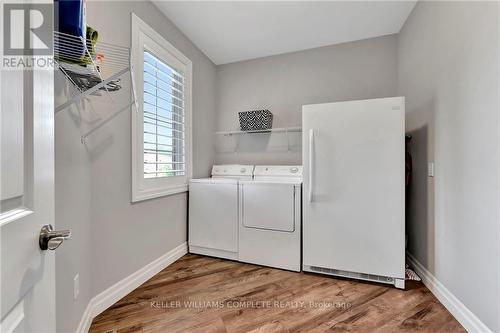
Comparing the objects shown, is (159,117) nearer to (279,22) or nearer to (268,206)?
(268,206)

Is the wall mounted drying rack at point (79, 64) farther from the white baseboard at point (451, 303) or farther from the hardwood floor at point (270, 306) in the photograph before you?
the white baseboard at point (451, 303)

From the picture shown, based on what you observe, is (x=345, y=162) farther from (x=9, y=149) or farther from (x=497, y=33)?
(x=9, y=149)

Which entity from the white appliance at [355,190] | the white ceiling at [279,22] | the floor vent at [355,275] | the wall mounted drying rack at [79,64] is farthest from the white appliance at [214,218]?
the white ceiling at [279,22]

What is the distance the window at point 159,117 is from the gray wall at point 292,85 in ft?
2.44

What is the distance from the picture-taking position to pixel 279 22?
237 cm

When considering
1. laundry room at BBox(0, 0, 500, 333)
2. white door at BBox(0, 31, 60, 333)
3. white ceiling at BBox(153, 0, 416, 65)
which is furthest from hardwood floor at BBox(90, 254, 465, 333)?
white ceiling at BBox(153, 0, 416, 65)

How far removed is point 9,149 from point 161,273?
6.52 feet

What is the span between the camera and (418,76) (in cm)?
209

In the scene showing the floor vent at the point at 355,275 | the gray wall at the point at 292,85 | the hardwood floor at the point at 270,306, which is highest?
the gray wall at the point at 292,85

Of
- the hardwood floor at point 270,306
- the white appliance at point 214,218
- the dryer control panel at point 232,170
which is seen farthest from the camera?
the dryer control panel at point 232,170

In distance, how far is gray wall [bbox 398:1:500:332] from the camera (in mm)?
1236

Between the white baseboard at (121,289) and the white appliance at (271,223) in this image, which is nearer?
the white baseboard at (121,289)

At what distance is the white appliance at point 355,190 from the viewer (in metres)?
1.87

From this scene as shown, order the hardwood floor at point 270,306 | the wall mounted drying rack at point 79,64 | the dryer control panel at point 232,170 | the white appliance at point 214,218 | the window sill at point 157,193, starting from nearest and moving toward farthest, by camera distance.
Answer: the wall mounted drying rack at point 79,64
the hardwood floor at point 270,306
the window sill at point 157,193
the white appliance at point 214,218
the dryer control panel at point 232,170
